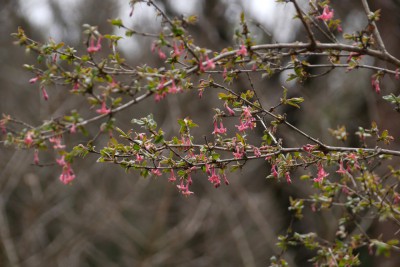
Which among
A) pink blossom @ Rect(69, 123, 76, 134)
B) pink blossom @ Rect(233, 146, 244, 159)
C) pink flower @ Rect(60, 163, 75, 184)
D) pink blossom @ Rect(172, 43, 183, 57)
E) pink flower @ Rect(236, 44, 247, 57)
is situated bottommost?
pink flower @ Rect(60, 163, 75, 184)

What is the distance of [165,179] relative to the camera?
8461 mm

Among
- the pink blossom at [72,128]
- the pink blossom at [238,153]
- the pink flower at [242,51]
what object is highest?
the pink flower at [242,51]

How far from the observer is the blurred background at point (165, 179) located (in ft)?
22.7

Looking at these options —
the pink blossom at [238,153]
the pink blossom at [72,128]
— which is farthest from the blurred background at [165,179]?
the pink blossom at [72,128]

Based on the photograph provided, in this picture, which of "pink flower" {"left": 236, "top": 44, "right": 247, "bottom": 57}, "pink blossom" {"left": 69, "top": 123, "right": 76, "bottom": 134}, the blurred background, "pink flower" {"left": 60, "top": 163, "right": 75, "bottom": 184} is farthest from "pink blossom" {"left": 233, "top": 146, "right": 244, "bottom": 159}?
the blurred background

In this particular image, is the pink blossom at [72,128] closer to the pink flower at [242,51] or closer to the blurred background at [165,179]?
the pink flower at [242,51]

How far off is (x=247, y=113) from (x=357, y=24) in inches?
248

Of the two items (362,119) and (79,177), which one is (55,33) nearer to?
(79,177)

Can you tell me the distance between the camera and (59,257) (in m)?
7.43

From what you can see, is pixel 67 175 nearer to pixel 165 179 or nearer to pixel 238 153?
pixel 238 153

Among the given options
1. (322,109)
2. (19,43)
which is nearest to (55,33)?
(322,109)

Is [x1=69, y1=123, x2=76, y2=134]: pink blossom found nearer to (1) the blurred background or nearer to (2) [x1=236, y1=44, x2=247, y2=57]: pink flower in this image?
(2) [x1=236, y1=44, x2=247, y2=57]: pink flower

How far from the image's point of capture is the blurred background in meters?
6.93

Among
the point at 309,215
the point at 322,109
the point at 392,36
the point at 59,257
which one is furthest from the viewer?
the point at 309,215
